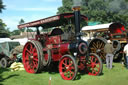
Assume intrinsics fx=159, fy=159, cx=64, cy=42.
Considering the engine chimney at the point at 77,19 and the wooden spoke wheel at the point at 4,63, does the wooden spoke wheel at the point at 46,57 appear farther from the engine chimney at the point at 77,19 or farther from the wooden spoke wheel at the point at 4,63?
the wooden spoke wheel at the point at 4,63

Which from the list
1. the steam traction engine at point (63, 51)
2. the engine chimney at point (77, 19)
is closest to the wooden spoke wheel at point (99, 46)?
the steam traction engine at point (63, 51)

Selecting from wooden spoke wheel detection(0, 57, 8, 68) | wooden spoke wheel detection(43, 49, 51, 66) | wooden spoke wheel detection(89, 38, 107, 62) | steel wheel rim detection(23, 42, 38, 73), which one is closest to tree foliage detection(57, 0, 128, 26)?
wooden spoke wheel detection(89, 38, 107, 62)

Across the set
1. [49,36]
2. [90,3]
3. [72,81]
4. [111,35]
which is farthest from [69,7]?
[72,81]

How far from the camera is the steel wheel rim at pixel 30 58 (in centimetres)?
685

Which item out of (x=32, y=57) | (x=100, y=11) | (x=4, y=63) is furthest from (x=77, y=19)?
(x=100, y=11)

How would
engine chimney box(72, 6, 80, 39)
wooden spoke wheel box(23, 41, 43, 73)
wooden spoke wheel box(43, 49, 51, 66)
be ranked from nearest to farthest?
1. engine chimney box(72, 6, 80, 39)
2. wooden spoke wheel box(43, 49, 51, 66)
3. wooden spoke wheel box(23, 41, 43, 73)

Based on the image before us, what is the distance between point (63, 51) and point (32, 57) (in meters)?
1.62

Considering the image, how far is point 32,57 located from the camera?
6930 millimetres

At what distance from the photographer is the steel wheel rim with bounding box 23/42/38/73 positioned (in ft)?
22.5

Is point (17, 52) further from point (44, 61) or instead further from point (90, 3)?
point (90, 3)

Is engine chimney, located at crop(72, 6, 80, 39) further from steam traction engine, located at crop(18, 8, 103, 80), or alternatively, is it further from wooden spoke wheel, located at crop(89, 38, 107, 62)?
wooden spoke wheel, located at crop(89, 38, 107, 62)

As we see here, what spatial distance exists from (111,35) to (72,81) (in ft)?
16.5

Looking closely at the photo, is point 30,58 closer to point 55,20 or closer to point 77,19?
point 55,20

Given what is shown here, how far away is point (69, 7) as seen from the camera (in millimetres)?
31594
